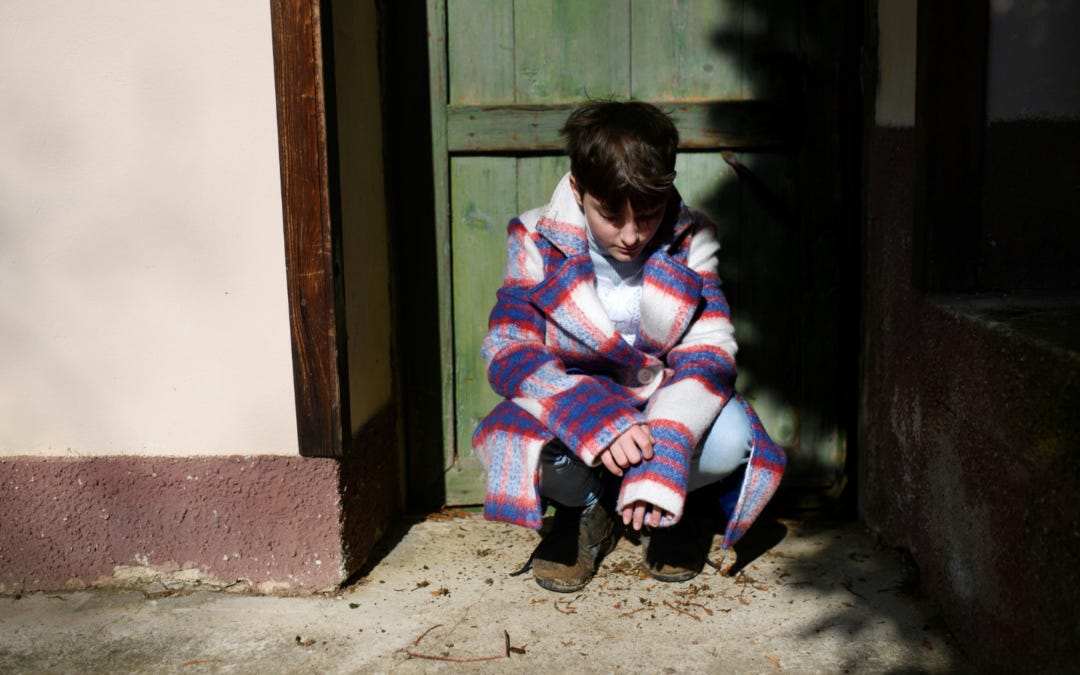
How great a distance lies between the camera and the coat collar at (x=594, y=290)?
8.14 feet

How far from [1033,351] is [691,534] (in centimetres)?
122

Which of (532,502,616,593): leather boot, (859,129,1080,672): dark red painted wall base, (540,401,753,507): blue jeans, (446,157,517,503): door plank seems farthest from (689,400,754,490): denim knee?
(446,157,517,503): door plank

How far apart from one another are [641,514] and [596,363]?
0.46m

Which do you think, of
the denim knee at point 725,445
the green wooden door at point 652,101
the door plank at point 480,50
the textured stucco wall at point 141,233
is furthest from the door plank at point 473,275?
the denim knee at point 725,445

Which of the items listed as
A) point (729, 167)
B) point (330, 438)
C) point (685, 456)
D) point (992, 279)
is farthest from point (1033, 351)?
point (330, 438)

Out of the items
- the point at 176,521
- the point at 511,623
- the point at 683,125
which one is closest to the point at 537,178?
the point at 683,125

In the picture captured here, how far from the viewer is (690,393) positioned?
243 cm

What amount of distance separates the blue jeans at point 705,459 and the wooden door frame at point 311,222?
55 cm

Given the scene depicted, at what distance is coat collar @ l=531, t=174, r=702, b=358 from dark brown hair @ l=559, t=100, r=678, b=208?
17 centimetres

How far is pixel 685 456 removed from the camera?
2.35 m

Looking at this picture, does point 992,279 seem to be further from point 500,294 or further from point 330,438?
point 330,438

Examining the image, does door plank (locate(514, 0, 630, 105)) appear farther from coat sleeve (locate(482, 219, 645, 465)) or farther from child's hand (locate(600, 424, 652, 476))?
child's hand (locate(600, 424, 652, 476))

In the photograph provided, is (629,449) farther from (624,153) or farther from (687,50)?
(687,50)

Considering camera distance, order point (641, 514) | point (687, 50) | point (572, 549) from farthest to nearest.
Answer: point (687, 50), point (572, 549), point (641, 514)
